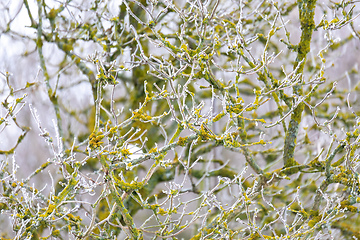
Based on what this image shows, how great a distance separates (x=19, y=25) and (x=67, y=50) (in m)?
1.93

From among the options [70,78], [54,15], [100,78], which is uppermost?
[70,78]

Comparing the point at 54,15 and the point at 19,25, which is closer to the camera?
the point at 54,15

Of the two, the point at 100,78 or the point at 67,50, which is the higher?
the point at 67,50

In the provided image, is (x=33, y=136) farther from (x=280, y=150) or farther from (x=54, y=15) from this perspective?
(x=280, y=150)

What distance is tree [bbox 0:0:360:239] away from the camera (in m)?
2.80

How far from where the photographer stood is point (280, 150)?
5352 millimetres

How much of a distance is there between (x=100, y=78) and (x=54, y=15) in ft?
9.70

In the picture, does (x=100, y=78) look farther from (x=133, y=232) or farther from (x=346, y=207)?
(x=346, y=207)

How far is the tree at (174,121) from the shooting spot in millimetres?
2801

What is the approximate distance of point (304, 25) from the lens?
3.34 meters

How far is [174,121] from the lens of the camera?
19.2 feet

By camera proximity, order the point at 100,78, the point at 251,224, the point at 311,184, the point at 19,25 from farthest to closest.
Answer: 1. the point at 19,25
2. the point at 311,184
3. the point at 251,224
4. the point at 100,78

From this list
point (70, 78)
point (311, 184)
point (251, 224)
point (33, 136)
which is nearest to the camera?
point (251, 224)

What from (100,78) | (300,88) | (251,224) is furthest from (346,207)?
(100,78)
